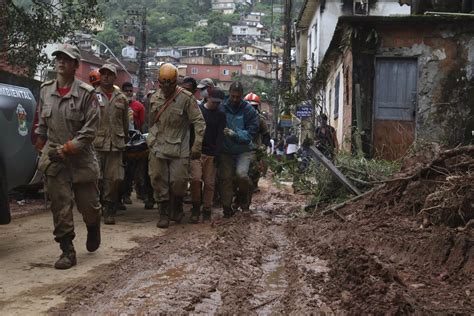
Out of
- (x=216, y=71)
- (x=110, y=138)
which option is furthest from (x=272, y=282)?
(x=216, y=71)

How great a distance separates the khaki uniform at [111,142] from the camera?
8.93 m

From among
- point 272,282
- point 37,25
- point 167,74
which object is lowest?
point 272,282

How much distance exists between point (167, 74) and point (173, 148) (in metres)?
0.98

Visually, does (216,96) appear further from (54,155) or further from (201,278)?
(201,278)

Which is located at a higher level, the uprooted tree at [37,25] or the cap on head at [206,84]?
the uprooted tree at [37,25]

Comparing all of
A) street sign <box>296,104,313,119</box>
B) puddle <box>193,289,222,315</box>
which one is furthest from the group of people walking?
street sign <box>296,104,313,119</box>

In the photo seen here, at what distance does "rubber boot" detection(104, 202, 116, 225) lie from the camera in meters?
8.84

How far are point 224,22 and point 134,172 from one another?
418 ft

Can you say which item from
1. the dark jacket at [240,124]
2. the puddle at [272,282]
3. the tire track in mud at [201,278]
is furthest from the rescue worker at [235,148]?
the puddle at [272,282]

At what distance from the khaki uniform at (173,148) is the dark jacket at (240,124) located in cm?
87

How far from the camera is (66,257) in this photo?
602cm

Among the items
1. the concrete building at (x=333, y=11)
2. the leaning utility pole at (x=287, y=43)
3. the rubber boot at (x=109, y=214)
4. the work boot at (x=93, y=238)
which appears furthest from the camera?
the concrete building at (x=333, y=11)

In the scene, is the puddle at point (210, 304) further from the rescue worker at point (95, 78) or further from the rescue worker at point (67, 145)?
the rescue worker at point (95, 78)

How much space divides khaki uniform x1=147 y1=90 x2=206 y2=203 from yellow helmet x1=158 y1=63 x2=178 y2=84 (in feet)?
0.79
